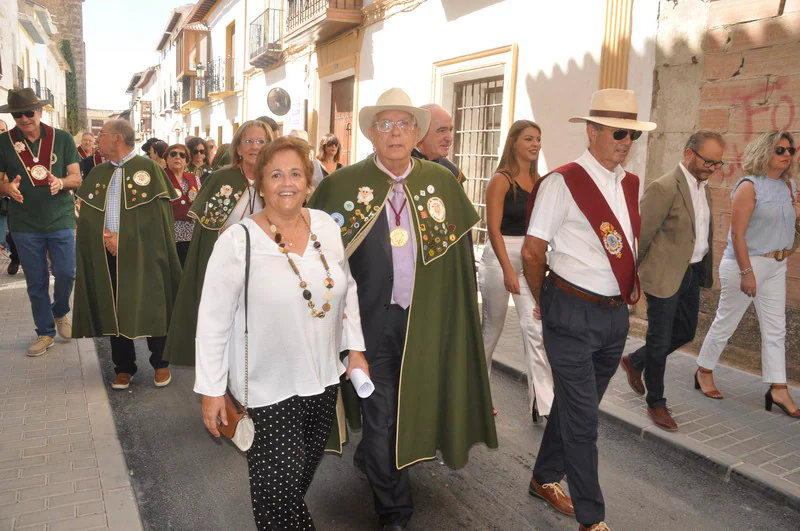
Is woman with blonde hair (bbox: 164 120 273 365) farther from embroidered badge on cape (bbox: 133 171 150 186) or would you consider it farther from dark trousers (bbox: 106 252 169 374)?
embroidered badge on cape (bbox: 133 171 150 186)

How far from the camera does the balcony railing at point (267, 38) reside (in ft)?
63.7

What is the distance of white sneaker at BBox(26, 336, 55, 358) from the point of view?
19.9 ft

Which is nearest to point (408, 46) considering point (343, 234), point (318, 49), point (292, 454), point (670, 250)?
point (318, 49)

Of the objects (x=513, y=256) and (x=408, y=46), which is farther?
(x=408, y=46)

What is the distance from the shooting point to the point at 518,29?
30.6 ft

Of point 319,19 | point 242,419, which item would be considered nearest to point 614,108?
point 242,419

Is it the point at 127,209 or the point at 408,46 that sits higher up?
the point at 408,46

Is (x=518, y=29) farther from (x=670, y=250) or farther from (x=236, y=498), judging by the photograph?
(x=236, y=498)

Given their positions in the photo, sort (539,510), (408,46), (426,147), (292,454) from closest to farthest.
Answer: (292,454) → (539,510) → (426,147) → (408,46)

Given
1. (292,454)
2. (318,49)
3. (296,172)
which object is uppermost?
(318,49)

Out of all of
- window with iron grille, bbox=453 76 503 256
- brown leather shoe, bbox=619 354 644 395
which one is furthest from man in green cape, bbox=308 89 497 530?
window with iron grille, bbox=453 76 503 256

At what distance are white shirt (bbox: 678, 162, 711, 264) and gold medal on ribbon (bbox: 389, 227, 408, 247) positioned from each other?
2460 mm

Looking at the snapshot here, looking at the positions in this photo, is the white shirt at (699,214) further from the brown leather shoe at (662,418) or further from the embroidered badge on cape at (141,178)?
the embroidered badge on cape at (141,178)

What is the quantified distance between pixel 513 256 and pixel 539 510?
178 centimetres
